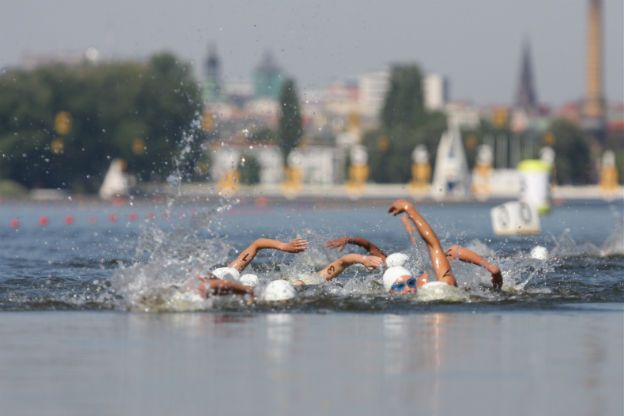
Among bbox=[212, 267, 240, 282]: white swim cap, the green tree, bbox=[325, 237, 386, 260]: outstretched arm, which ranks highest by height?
the green tree

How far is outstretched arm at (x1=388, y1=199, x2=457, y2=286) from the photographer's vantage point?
75.1 feet

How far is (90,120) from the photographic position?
178000 mm

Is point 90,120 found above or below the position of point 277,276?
above

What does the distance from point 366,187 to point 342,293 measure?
167 metres

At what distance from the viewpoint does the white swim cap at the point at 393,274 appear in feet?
81.6

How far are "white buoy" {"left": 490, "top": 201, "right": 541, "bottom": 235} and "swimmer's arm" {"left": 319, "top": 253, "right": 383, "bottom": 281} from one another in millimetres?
31772

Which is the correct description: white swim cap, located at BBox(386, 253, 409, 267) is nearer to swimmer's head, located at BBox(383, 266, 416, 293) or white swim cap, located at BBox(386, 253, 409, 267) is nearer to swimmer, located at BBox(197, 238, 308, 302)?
swimmer's head, located at BBox(383, 266, 416, 293)

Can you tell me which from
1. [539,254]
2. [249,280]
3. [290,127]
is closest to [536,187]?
[539,254]

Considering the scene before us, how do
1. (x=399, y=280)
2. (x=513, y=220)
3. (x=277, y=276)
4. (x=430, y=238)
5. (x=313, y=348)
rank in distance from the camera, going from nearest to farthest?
1. (x=313, y=348)
2. (x=430, y=238)
3. (x=399, y=280)
4. (x=277, y=276)
5. (x=513, y=220)

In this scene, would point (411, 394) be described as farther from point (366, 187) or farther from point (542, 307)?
point (366, 187)

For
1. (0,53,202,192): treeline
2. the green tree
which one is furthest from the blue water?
(0,53,202,192): treeline

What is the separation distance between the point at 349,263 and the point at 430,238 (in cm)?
279

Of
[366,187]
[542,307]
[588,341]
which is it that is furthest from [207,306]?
[366,187]

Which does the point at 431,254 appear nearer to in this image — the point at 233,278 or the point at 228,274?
the point at 233,278
